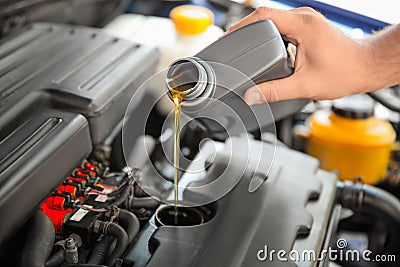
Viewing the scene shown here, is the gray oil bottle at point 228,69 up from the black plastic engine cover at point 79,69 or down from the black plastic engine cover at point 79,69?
up

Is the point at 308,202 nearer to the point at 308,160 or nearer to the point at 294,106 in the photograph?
the point at 308,160

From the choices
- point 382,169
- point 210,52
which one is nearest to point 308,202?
point 210,52

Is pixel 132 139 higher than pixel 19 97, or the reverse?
pixel 19 97

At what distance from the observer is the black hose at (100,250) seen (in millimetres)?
908

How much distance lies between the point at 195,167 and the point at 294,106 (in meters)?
0.29

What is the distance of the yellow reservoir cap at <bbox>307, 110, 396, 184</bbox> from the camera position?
1521mm

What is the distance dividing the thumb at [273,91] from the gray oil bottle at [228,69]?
0.01m

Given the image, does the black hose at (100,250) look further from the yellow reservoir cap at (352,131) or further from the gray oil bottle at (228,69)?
the yellow reservoir cap at (352,131)

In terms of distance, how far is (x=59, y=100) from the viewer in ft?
3.46

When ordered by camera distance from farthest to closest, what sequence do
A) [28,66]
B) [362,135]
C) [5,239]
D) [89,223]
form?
[362,135] < [28,66] < [89,223] < [5,239]

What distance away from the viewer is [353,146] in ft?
4.98

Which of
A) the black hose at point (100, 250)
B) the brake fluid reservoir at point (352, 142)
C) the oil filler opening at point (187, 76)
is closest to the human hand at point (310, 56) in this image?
the oil filler opening at point (187, 76)

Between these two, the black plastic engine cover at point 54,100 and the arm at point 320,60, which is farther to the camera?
the arm at point 320,60

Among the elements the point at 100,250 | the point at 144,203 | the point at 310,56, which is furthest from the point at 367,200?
the point at 100,250
